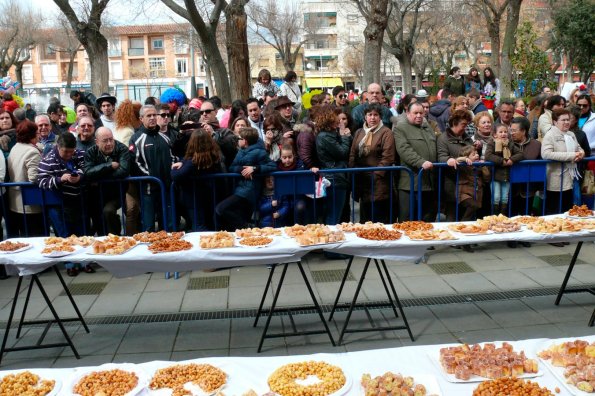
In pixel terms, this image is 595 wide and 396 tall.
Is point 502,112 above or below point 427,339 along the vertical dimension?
above

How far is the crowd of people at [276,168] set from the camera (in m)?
7.20

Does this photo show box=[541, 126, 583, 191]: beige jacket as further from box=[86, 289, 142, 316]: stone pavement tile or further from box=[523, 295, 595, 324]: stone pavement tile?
box=[86, 289, 142, 316]: stone pavement tile

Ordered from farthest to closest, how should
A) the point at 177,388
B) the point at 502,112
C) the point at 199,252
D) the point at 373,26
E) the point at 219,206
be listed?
the point at 373,26
the point at 502,112
the point at 219,206
the point at 199,252
the point at 177,388

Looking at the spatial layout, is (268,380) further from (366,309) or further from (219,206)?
(219,206)

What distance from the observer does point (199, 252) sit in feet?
16.3

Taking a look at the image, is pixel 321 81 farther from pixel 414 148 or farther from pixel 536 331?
pixel 536 331

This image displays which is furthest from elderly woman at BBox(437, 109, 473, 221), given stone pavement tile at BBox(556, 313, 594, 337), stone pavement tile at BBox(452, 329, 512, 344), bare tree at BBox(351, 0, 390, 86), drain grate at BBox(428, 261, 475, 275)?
bare tree at BBox(351, 0, 390, 86)

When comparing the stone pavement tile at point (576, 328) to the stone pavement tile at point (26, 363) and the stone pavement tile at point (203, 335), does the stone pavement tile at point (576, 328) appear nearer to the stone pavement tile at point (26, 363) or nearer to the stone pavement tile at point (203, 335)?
the stone pavement tile at point (203, 335)

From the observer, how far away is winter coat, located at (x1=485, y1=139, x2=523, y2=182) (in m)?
7.70

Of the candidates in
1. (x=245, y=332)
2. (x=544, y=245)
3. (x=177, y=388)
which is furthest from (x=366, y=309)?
(x=544, y=245)

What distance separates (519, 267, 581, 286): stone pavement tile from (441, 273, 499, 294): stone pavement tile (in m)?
0.58

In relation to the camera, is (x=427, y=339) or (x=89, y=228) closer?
(x=427, y=339)

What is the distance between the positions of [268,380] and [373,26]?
46.4ft

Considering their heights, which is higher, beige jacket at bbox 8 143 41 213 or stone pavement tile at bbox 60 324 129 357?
beige jacket at bbox 8 143 41 213
